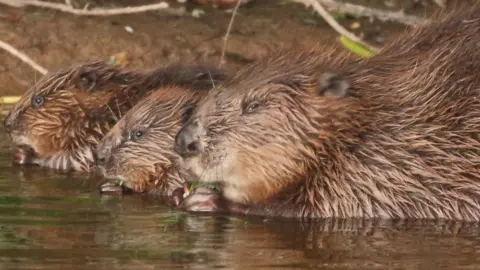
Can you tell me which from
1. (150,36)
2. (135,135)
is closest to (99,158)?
(135,135)

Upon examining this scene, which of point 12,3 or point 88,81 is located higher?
point 12,3

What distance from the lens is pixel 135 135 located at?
23.4ft

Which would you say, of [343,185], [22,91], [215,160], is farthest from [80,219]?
[22,91]

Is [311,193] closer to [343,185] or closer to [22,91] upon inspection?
[343,185]

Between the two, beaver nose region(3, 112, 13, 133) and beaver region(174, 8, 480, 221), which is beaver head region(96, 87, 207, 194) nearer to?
beaver region(174, 8, 480, 221)

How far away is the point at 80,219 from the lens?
19.9 feet

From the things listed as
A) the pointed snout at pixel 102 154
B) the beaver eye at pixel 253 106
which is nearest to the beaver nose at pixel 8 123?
the pointed snout at pixel 102 154

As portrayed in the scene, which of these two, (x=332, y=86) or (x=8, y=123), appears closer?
(x=332, y=86)

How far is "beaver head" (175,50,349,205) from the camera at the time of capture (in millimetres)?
6234

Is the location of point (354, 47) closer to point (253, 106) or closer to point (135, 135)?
point (135, 135)

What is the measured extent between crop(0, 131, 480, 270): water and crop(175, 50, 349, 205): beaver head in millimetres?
187

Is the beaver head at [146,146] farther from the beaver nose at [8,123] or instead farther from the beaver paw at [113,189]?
the beaver nose at [8,123]

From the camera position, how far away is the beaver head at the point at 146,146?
23.2ft

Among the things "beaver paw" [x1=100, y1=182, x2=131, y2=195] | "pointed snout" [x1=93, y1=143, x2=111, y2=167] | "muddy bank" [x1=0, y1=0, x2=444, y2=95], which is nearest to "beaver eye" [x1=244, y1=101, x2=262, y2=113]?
"beaver paw" [x1=100, y1=182, x2=131, y2=195]
